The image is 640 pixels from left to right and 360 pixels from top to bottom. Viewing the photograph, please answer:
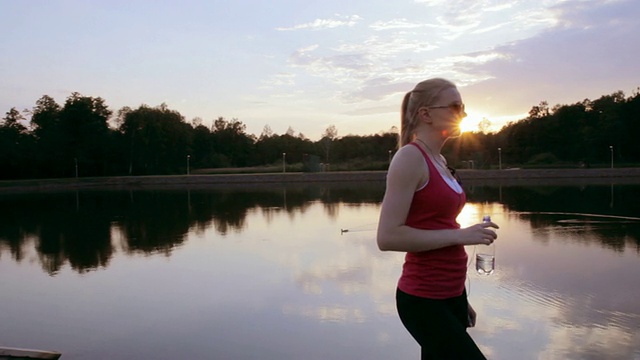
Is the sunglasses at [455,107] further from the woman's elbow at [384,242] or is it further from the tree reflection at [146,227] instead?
the tree reflection at [146,227]

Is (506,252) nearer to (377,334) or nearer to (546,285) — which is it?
(546,285)

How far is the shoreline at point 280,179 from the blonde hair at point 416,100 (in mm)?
38776

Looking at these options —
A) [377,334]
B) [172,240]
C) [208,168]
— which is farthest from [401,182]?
[208,168]

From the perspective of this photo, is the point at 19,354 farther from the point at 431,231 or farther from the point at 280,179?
the point at 280,179

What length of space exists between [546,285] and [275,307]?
3.63 m

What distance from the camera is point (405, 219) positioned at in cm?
184

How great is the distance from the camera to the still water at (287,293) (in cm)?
496

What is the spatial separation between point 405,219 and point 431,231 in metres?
0.10

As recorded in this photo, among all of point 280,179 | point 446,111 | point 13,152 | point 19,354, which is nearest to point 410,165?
point 446,111

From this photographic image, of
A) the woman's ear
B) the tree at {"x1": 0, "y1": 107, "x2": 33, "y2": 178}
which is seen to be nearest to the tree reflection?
the woman's ear

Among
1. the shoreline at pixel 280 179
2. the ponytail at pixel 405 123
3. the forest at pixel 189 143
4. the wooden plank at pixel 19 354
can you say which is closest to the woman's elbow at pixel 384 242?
the ponytail at pixel 405 123

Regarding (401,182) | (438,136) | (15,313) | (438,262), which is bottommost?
(15,313)

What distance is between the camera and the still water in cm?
496

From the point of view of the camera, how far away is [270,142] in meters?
70.6
